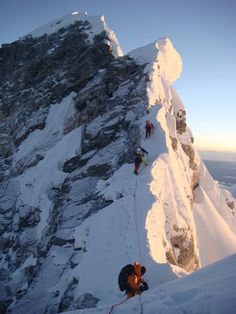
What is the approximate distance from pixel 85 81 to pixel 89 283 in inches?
846

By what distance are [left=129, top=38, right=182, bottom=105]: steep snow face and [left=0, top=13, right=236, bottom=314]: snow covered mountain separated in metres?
0.15

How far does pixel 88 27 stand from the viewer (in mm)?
36781

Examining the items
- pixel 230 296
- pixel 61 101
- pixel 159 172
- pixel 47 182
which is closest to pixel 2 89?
pixel 61 101

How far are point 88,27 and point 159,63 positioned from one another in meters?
13.8

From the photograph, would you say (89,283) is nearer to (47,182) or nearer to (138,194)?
(138,194)

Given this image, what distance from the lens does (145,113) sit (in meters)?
20.3

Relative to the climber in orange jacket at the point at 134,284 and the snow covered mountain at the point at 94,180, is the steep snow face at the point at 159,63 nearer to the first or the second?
the snow covered mountain at the point at 94,180

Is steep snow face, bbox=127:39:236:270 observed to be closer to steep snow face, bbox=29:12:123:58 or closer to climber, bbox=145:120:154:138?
climber, bbox=145:120:154:138

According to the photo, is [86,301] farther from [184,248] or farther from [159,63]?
[159,63]

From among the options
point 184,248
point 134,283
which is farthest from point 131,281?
point 184,248

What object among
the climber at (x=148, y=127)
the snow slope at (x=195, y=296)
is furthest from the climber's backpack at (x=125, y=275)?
the climber at (x=148, y=127)

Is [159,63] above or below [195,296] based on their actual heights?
above

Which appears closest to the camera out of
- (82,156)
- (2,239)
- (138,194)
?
(138,194)

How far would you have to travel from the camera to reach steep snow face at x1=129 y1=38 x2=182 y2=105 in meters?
23.3
